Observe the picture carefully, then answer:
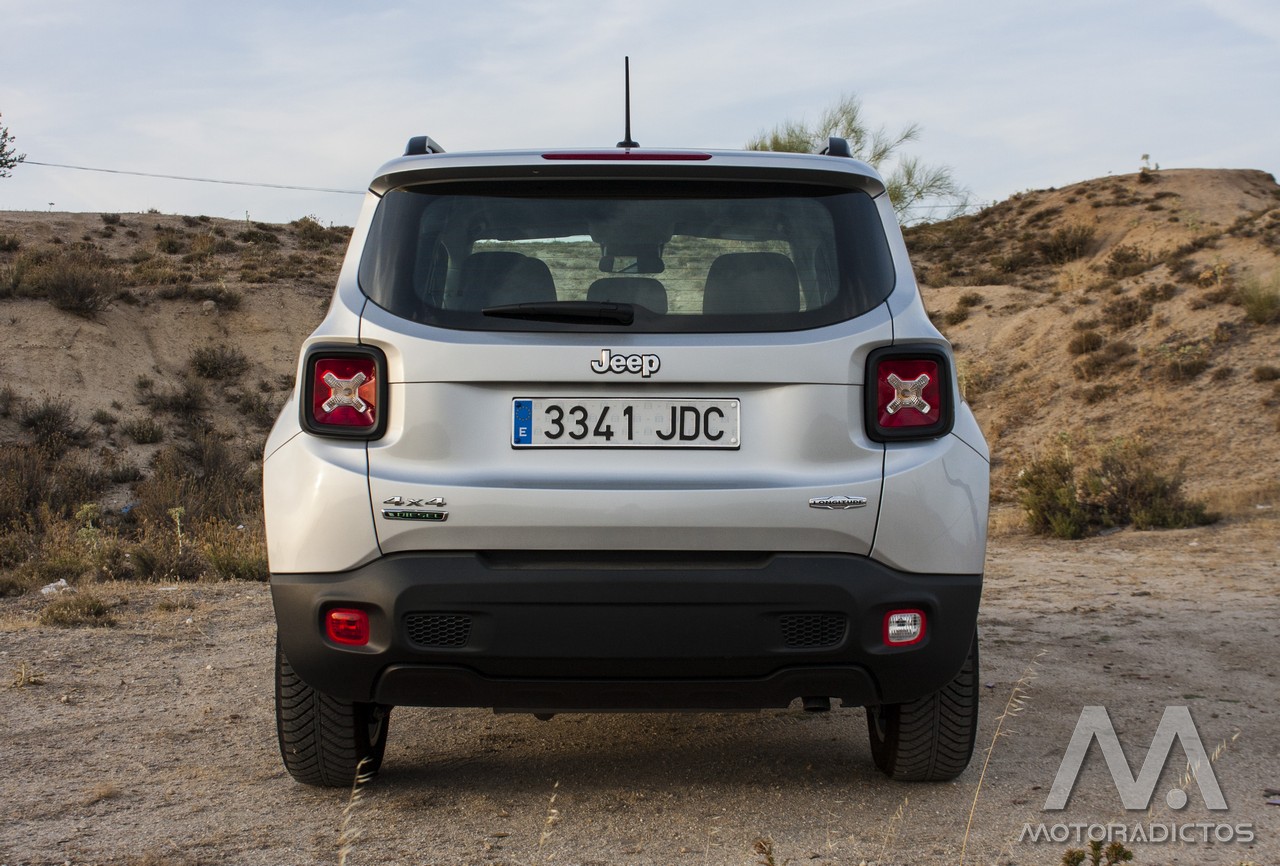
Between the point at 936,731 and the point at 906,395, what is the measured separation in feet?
3.98

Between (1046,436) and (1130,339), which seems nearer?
(1046,436)

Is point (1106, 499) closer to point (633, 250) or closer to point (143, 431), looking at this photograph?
point (633, 250)

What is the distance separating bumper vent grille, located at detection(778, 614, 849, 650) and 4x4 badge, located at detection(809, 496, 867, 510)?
301 mm

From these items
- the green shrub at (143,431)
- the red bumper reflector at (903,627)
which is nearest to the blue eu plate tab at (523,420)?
the red bumper reflector at (903,627)

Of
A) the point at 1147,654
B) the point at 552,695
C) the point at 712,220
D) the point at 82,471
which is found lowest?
the point at 82,471

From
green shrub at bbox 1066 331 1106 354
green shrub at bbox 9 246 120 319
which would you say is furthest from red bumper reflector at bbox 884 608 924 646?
green shrub at bbox 9 246 120 319

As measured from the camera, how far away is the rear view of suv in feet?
10.3

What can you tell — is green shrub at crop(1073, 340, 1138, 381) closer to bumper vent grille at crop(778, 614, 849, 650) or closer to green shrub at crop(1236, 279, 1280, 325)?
green shrub at crop(1236, 279, 1280, 325)

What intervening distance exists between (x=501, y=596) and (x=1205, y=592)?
6.79 metres

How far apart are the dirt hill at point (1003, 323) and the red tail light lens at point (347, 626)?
11920mm

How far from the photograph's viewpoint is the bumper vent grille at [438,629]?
10.5ft

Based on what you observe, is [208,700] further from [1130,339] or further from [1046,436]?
[1130,339]

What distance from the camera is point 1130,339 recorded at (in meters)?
24.2

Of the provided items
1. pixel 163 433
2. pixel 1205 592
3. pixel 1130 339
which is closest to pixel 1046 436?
pixel 1130 339
